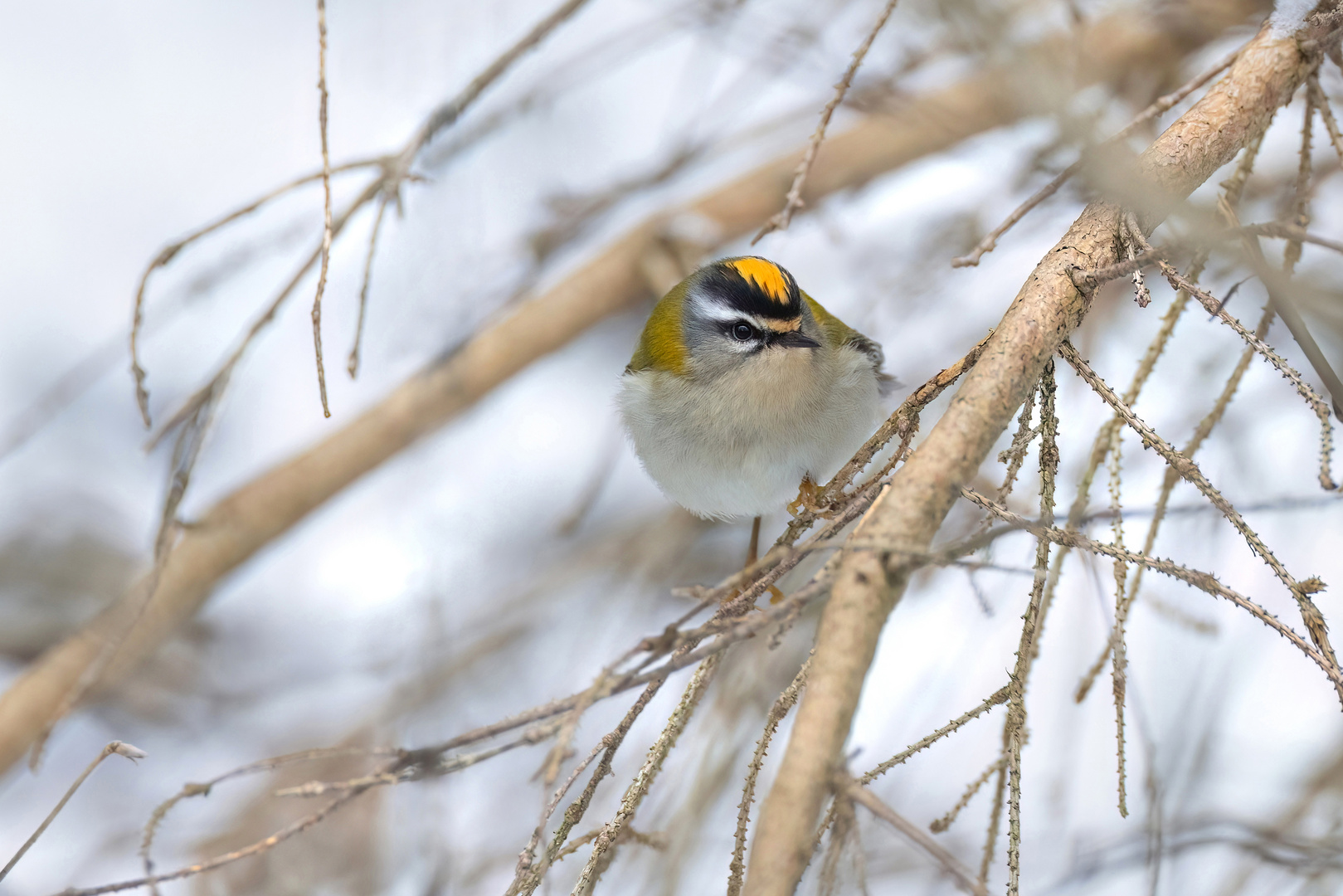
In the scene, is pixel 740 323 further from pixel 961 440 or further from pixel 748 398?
pixel 961 440

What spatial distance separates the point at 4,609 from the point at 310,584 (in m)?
1.15

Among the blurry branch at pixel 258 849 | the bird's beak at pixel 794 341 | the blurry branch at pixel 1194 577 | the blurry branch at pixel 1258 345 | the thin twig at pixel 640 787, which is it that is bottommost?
the blurry branch at pixel 258 849

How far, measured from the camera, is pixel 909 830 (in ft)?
2.58

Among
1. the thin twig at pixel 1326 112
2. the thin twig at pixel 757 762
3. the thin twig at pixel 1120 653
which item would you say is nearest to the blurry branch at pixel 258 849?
the thin twig at pixel 757 762

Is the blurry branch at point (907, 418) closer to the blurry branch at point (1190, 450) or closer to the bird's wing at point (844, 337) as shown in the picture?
the blurry branch at point (1190, 450)

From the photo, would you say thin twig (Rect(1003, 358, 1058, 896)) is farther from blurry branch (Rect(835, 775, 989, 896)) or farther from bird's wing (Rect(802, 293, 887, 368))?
bird's wing (Rect(802, 293, 887, 368))

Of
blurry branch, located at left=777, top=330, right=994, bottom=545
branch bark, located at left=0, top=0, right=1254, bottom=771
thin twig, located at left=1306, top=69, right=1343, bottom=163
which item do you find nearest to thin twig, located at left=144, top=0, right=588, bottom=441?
blurry branch, located at left=777, top=330, right=994, bottom=545

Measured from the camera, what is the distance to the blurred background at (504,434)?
2850 millimetres

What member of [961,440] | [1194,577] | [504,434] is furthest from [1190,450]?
[504,434]

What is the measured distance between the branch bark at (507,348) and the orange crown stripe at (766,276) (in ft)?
1.98

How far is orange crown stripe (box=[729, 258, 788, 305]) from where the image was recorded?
234cm

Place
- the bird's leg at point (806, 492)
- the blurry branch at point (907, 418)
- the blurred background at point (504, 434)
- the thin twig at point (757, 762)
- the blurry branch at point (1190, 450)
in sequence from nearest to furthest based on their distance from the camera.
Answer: the thin twig at point (757, 762) → the blurry branch at point (907, 418) → the blurry branch at point (1190, 450) → the bird's leg at point (806, 492) → the blurred background at point (504, 434)

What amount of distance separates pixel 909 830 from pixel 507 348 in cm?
272

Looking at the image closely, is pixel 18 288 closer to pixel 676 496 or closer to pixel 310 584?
pixel 310 584
